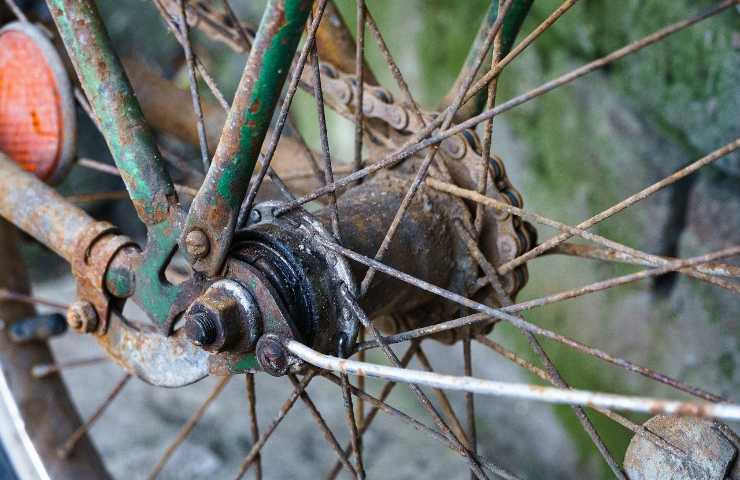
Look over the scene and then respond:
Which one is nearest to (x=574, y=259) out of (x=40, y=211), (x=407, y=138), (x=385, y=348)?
(x=407, y=138)

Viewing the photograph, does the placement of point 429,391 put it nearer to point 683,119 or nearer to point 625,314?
point 625,314

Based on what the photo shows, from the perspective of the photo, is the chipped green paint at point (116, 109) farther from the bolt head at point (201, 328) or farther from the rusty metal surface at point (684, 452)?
the rusty metal surface at point (684, 452)

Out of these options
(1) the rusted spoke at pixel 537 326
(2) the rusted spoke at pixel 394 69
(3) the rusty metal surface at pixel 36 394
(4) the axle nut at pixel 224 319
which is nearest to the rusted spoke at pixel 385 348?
(1) the rusted spoke at pixel 537 326

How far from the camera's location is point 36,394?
151cm

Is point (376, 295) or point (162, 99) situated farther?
point (162, 99)

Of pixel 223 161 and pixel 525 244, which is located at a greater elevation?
pixel 525 244

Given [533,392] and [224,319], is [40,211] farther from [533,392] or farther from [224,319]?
[533,392]

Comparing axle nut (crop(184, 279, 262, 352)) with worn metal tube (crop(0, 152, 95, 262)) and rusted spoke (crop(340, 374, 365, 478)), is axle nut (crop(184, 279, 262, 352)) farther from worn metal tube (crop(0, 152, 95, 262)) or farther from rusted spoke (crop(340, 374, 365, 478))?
worn metal tube (crop(0, 152, 95, 262))

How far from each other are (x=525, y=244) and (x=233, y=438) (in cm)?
121

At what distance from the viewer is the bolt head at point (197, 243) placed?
919 mm

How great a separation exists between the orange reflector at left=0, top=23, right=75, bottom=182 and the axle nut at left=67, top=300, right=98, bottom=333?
0.41m

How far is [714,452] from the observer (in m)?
0.90

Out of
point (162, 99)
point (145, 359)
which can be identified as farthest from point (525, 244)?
point (162, 99)

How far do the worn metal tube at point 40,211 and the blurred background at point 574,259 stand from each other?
37 centimetres
